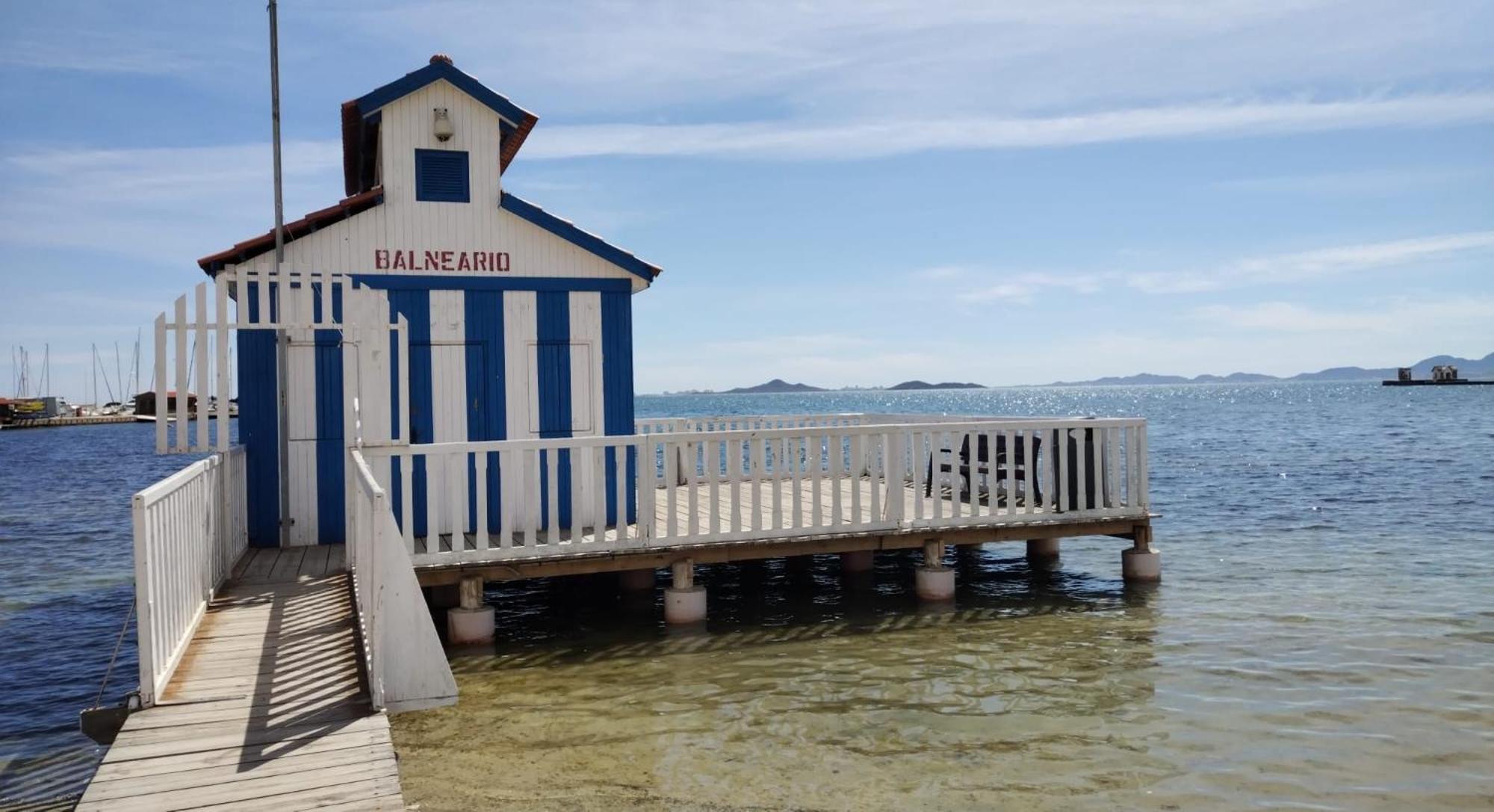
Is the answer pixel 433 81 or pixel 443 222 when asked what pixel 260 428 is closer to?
pixel 443 222

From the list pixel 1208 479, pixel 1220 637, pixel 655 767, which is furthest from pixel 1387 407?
pixel 655 767

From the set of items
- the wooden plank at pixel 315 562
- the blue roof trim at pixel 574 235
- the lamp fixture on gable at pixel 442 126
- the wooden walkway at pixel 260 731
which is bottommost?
→ the wooden walkway at pixel 260 731

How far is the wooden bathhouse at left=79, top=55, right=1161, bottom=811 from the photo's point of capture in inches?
363

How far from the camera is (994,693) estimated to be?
348 inches

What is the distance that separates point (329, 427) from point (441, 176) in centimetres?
303

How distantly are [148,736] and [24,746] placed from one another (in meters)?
4.15

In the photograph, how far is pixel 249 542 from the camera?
1166 cm

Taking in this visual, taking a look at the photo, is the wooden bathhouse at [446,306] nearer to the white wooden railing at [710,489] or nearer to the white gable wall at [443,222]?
the white gable wall at [443,222]

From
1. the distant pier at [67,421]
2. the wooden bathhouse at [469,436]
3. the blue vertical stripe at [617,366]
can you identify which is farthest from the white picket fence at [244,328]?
the distant pier at [67,421]

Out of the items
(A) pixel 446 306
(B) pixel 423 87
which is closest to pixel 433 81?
(B) pixel 423 87

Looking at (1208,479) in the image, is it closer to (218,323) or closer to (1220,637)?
(1220,637)

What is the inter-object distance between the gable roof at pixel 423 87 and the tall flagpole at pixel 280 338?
774mm

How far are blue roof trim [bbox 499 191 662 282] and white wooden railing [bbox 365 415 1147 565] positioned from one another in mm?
2068

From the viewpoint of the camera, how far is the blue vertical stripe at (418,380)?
39.2ft
